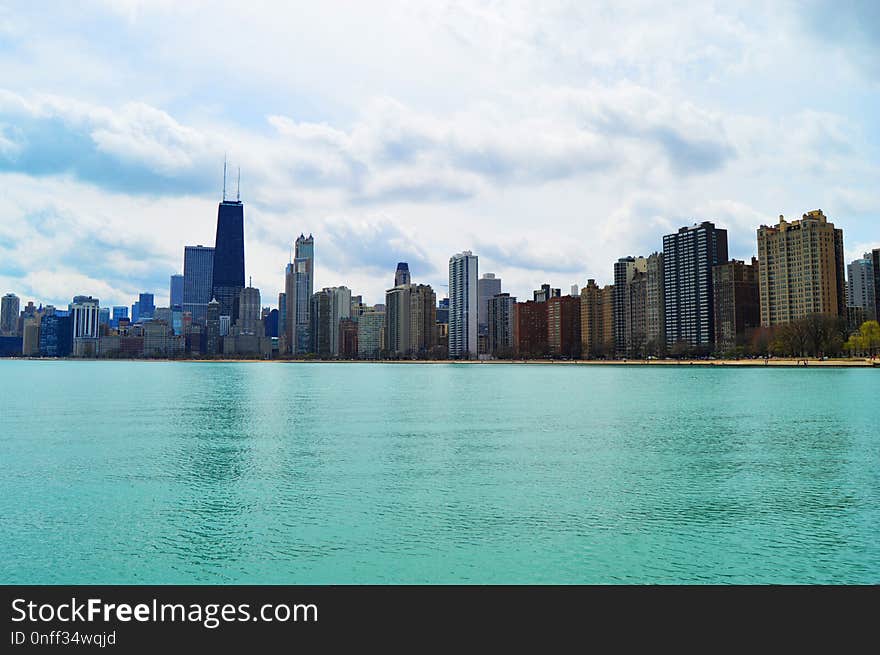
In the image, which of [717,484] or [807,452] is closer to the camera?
[717,484]

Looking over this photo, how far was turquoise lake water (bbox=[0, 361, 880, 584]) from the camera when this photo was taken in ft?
63.2

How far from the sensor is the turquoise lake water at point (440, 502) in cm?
1925

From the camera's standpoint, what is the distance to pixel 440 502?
26.3 m

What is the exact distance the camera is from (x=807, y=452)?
3872 cm
